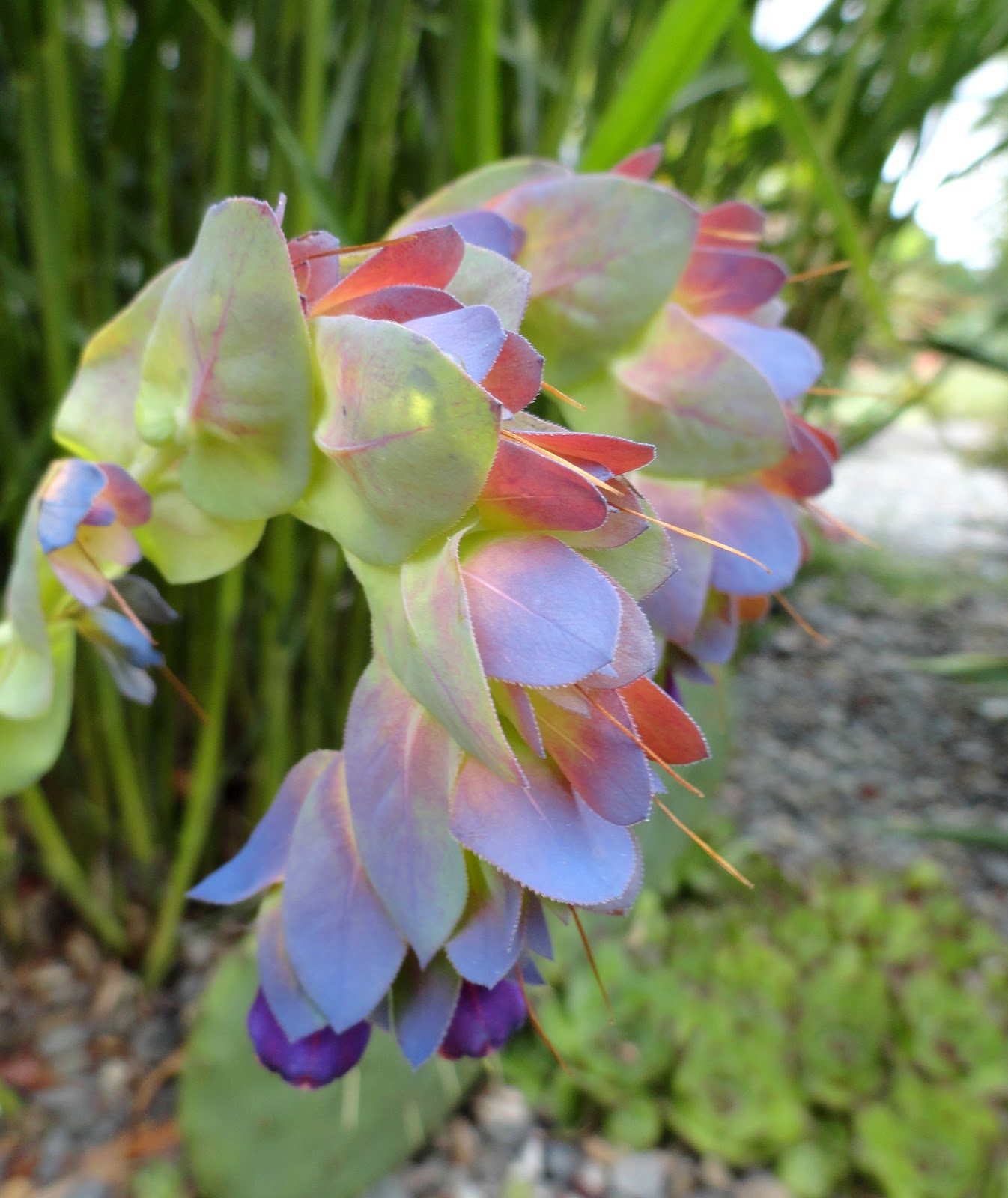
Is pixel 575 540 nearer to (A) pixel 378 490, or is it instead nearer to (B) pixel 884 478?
(A) pixel 378 490

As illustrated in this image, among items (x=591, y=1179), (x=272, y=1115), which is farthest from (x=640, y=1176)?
(x=272, y=1115)

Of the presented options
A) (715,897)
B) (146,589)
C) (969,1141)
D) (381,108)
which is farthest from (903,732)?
(146,589)

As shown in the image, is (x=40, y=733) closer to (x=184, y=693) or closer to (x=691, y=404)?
(x=184, y=693)

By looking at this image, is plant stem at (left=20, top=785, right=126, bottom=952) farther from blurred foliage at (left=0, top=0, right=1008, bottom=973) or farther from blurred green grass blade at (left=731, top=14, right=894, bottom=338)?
blurred green grass blade at (left=731, top=14, right=894, bottom=338)

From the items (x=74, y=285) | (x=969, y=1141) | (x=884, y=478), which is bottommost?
(x=884, y=478)

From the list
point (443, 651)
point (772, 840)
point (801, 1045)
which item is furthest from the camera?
point (772, 840)
